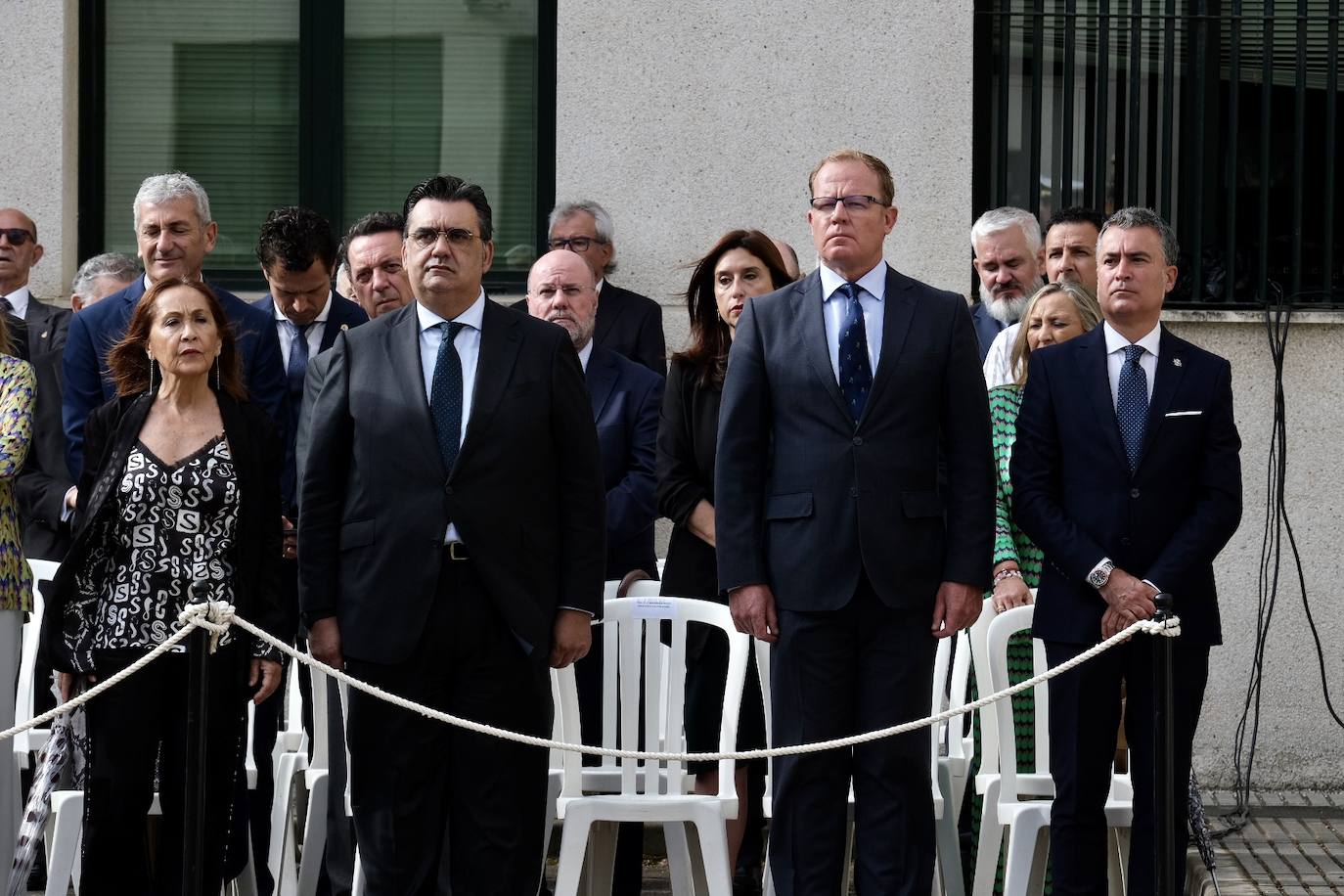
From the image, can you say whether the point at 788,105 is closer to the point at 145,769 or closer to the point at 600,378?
the point at 600,378

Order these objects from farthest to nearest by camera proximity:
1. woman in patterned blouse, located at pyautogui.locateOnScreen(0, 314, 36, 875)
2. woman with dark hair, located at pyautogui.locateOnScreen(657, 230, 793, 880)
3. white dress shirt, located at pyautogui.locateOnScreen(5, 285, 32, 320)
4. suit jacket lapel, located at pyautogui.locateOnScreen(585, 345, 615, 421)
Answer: white dress shirt, located at pyautogui.locateOnScreen(5, 285, 32, 320), suit jacket lapel, located at pyautogui.locateOnScreen(585, 345, 615, 421), woman with dark hair, located at pyautogui.locateOnScreen(657, 230, 793, 880), woman in patterned blouse, located at pyautogui.locateOnScreen(0, 314, 36, 875)

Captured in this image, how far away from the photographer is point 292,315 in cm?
687

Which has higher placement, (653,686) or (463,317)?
(463,317)

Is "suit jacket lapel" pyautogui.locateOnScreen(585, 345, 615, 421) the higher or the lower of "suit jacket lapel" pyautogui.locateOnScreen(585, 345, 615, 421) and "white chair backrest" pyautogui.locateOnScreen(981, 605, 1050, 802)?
the higher

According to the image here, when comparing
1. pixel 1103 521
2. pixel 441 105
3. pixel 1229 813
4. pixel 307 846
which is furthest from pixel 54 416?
pixel 1229 813

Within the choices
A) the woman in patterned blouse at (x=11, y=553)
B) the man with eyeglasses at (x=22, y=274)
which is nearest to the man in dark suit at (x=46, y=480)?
the woman in patterned blouse at (x=11, y=553)

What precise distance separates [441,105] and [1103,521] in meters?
4.46

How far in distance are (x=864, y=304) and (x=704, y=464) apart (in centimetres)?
99

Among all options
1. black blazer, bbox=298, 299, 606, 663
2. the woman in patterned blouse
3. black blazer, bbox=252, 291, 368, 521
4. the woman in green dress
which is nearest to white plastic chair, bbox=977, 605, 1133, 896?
the woman in green dress

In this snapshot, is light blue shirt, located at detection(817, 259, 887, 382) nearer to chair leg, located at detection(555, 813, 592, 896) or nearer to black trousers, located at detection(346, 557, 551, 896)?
black trousers, located at detection(346, 557, 551, 896)

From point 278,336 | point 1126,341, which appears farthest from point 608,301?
point 1126,341

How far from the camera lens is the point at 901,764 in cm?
528

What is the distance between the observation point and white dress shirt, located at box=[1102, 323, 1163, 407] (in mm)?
5844

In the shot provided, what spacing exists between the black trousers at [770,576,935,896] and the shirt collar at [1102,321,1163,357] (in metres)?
1.08
